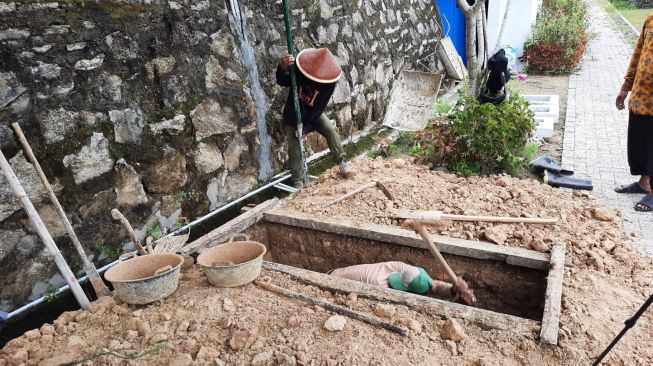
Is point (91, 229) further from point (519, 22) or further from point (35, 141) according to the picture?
point (519, 22)

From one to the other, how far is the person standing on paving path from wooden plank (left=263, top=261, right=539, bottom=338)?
2490 millimetres

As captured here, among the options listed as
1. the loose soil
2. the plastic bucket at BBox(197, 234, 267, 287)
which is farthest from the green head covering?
the plastic bucket at BBox(197, 234, 267, 287)

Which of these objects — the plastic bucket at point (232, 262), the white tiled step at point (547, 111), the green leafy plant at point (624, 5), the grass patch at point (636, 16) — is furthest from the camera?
the green leafy plant at point (624, 5)

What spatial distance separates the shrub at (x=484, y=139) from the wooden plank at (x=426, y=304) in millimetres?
2319

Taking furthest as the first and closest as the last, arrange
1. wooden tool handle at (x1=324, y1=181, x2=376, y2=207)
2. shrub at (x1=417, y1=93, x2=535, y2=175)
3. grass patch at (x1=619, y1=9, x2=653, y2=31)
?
1. grass patch at (x1=619, y1=9, x2=653, y2=31)
2. shrub at (x1=417, y1=93, x2=535, y2=175)
3. wooden tool handle at (x1=324, y1=181, x2=376, y2=207)

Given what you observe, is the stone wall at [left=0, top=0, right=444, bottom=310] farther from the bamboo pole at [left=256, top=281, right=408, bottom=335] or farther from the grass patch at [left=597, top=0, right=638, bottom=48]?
the grass patch at [left=597, top=0, right=638, bottom=48]

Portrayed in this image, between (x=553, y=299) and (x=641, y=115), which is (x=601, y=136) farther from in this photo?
(x=553, y=299)

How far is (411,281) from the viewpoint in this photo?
2.63m

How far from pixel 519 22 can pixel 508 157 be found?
655cm

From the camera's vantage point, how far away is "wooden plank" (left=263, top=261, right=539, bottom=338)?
223 cm

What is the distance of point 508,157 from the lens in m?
4.43

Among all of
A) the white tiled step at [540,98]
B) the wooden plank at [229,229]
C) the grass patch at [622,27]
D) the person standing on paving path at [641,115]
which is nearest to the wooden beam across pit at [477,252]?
the wooden plank at [229,229]

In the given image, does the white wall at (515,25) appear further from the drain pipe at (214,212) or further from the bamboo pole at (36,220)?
the bamboo pole at (36,220)

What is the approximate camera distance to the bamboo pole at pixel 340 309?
225 cm
